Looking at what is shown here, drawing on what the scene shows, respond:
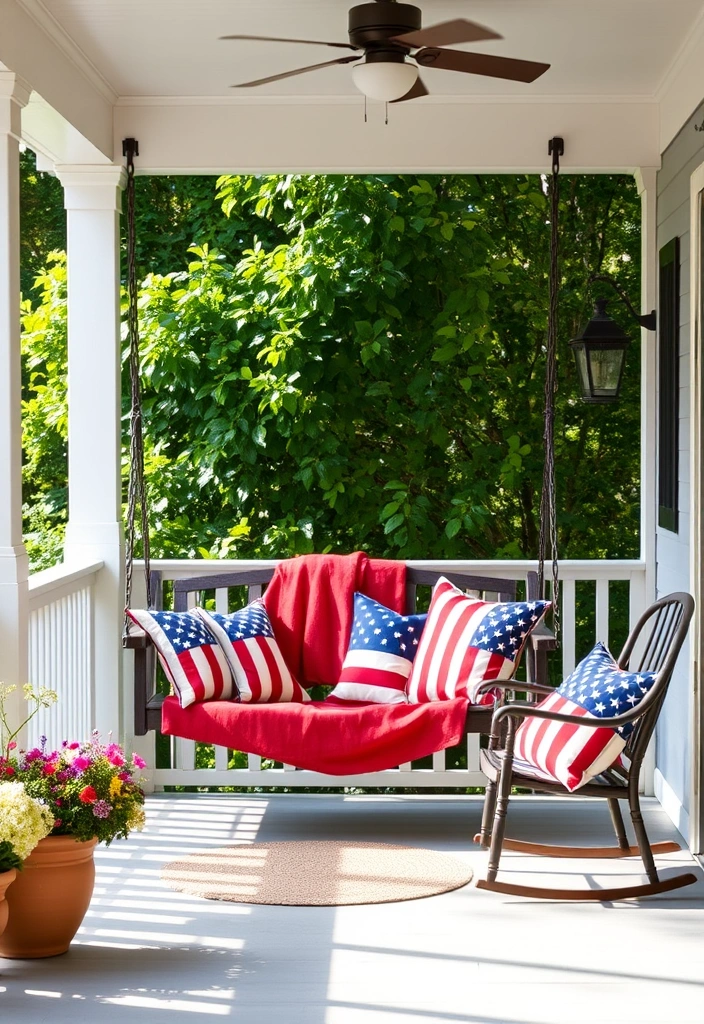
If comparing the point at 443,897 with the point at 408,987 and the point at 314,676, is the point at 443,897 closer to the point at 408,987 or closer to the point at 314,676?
the point at 408,987

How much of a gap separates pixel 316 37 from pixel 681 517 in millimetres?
2142

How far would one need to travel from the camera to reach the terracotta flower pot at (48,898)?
3191mm

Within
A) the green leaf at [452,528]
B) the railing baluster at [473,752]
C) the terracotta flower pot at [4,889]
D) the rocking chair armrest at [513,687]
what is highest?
the green leaf at [452,528]

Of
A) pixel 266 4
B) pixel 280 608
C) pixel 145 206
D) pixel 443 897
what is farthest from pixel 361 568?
pixel 145 206

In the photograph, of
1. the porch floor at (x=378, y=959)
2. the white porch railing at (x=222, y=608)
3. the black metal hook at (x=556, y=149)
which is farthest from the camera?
the black metal hook at (x=556, y=149)

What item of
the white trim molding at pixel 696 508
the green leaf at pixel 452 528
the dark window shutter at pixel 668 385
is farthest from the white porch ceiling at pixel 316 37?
the green leaf at pixel 452 528

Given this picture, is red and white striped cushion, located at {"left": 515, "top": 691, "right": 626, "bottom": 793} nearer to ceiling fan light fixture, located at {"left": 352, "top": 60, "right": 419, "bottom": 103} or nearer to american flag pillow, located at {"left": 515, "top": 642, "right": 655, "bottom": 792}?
american flag pillow, located at {"left": 515, "top": 642, "right": 655, "bottom": 792}

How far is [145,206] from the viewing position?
7922 mm

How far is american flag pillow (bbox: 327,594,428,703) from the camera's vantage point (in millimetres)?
4621

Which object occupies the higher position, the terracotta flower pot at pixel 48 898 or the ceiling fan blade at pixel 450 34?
the ceiling fan blade at pixel 450 34

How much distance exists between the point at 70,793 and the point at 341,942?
0.86m

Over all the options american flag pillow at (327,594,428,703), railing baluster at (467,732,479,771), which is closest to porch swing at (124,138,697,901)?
american flag pillow at (327,594,428,703)

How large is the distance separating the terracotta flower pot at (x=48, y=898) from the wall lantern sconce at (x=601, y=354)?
8.87 feet

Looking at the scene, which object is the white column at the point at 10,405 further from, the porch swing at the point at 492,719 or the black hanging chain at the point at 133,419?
the black hanging chain at the point at 133,419
